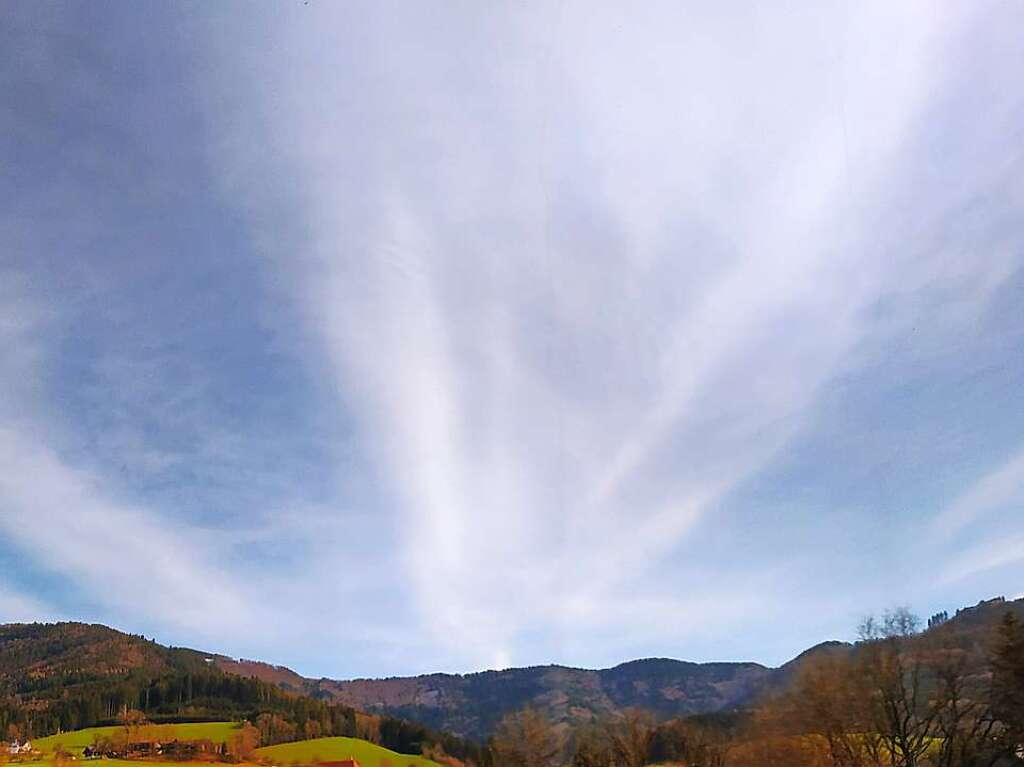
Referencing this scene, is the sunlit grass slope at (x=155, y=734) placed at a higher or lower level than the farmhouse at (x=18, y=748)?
higher

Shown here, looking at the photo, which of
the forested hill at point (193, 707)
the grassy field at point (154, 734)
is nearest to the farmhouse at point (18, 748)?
the grassy field at point (154, 734)

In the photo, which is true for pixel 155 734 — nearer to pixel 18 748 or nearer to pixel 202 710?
pixel 202 710

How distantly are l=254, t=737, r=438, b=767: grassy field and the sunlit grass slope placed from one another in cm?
927

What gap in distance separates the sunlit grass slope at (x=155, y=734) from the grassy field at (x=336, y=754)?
9.27 metres

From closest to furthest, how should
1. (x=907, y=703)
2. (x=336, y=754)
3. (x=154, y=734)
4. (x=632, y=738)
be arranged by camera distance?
(x=907, y=703)
(x=632, y=738)
(x=336, y=754)
(x=154, y=734)

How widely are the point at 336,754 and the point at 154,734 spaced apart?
3391 centimetres

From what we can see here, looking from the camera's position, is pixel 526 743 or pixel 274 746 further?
pixel 274 746

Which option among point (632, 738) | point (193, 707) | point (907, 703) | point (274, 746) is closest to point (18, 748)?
point (193, 707)

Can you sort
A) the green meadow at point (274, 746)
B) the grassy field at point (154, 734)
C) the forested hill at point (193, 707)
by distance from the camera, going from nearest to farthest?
the green meadow at point (274, 746) → the grassy field at point (154, 734) → the forested hill at point (193, 707)

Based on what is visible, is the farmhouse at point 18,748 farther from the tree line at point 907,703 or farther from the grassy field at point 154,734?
the tree line at point 907,703

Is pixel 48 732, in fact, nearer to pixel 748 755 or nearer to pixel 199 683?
pixel 199 683

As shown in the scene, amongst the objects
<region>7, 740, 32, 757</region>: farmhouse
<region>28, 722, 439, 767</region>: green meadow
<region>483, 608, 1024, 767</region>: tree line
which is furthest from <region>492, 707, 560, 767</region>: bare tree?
<region>7, 740, 32, 757</region>: farmhouse

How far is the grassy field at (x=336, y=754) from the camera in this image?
131m

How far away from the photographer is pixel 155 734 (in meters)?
142
